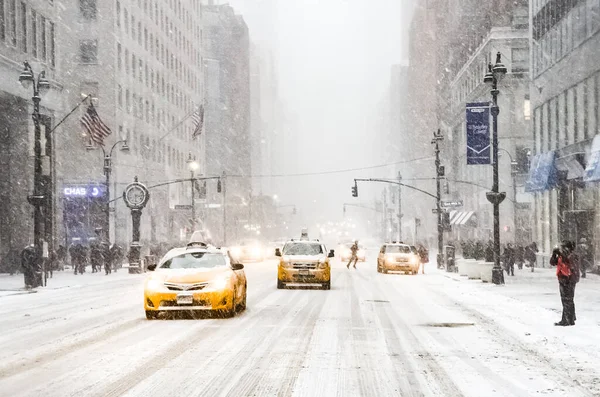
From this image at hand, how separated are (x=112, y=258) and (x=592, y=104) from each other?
84.6ft

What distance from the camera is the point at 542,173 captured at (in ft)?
143

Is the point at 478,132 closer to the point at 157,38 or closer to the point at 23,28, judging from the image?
the point at 23,28

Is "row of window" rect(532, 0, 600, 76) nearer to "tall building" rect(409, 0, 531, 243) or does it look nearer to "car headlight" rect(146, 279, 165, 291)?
"tall building" rect(409, 0, 531, 243)

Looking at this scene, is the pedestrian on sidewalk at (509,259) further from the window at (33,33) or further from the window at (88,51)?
the window at (88,51)

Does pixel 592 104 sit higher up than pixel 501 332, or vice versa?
pixel 592 104

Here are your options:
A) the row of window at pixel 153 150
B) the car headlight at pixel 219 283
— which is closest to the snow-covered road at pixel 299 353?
the car headlight at pixel 219 283

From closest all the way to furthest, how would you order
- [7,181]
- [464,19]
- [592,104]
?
[592,104] < [7,181] < [464,19]

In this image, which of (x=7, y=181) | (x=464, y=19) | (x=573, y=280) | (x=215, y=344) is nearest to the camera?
(x=215, y=344)

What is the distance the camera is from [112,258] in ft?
153

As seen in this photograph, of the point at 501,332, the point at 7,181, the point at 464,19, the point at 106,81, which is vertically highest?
the point at 464,19

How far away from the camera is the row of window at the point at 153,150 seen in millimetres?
75750

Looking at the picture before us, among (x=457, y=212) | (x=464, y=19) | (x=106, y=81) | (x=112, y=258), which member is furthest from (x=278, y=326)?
(x=464, y=19)

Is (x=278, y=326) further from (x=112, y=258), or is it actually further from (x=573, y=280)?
(x=112, y=258)

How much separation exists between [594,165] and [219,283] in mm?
21241
